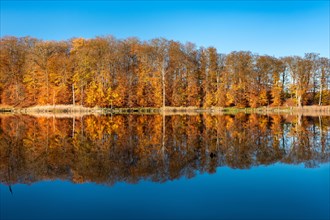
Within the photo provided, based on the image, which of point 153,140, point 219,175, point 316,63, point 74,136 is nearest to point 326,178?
point 219,175

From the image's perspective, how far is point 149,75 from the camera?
188 ft

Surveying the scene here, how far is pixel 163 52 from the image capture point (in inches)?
2189

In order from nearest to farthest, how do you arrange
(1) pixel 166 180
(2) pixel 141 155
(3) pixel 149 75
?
(1) pixel 166 180 < (2) pixel 141 155 < (3) pixel 149 75

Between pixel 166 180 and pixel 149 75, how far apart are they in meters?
48.7

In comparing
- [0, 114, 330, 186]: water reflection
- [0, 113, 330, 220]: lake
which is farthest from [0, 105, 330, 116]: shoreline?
[0, 113, 330, 220]: lake

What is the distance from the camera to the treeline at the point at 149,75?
54688 mm

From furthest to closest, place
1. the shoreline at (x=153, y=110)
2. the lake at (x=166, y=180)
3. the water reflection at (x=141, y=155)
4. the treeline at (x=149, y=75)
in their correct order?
the treeline at (x=149, y=75)
the shoreline at (x=153, y=110)
the water reflection at (x=141, y=155)
the lake at (x=166, y=180)

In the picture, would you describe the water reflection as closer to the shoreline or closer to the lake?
the lake

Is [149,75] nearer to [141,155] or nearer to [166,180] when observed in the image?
[141,155]

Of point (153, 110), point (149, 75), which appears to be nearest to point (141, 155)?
point (153, 110)

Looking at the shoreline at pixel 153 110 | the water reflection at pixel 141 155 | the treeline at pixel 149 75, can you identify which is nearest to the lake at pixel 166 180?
the water reflection at pixel 141 155

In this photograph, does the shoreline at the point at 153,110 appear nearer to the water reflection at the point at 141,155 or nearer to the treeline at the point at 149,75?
the treeline at the point at 149,75

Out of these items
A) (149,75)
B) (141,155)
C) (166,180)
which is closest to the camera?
(166,180)

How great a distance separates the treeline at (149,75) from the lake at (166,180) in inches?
1579
